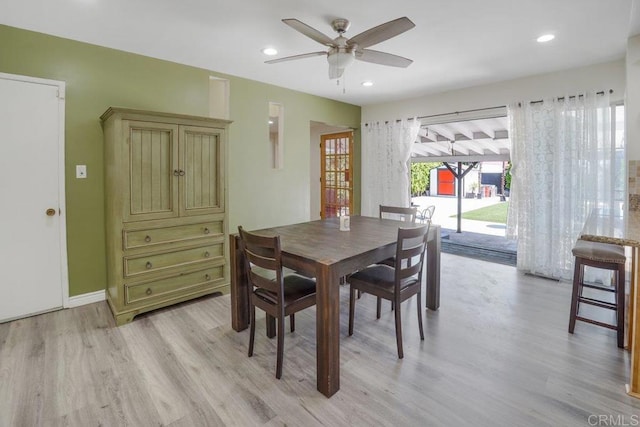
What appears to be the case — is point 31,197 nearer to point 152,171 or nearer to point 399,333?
point 152,171

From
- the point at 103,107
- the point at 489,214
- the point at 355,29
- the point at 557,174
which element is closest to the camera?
the point at 355,29

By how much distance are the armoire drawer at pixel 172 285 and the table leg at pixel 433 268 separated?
2.03m

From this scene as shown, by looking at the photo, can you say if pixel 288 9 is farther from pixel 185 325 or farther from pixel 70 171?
pixel 185 325

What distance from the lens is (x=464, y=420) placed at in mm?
1617

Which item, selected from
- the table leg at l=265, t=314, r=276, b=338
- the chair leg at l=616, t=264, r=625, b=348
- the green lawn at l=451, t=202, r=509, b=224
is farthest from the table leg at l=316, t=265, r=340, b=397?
the green lawn at l=451, t=202, r=509, b=224

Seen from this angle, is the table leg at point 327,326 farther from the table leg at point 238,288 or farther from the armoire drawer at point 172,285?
the armoire drawer at point 172,285

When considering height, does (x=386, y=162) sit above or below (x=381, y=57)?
below

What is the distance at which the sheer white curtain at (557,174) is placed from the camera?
11.3ft

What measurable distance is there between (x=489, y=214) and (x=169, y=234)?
9449 millimetres

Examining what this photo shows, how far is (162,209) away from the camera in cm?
288

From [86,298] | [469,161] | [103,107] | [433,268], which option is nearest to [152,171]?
[103,107]

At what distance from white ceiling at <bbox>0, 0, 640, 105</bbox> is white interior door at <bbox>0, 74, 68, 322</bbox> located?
0.59 m

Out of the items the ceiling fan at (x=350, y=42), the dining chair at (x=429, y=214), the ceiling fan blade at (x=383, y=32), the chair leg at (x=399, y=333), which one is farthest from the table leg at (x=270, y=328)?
the dining chair at (x=429, y=214)

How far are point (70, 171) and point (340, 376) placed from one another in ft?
9.54
